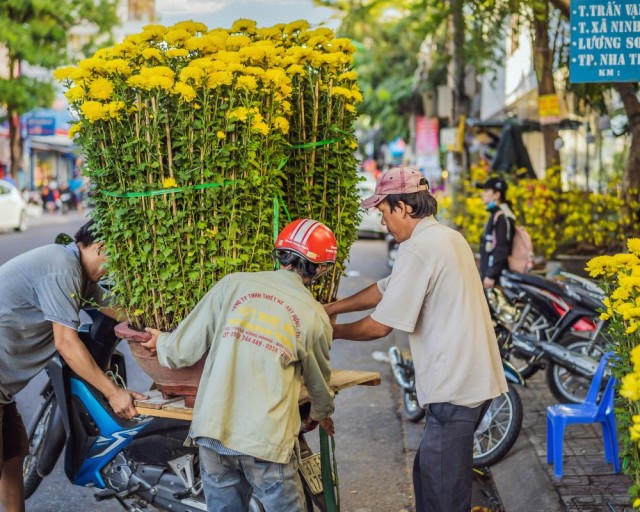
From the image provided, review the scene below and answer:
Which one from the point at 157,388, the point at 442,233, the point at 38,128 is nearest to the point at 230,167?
the point at 442,233

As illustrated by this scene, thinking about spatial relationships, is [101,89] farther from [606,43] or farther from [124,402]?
[606,43]

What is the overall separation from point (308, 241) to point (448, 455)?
3.60 feet

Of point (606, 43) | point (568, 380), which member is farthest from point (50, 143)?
point (606, 43)

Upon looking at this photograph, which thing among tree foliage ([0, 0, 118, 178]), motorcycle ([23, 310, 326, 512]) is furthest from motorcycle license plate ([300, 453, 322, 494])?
tree foliage ([0, 0, 118, 178])

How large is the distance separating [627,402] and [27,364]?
2.70m

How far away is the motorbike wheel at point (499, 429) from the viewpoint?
5.61 m

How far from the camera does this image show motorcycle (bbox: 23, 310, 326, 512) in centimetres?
402

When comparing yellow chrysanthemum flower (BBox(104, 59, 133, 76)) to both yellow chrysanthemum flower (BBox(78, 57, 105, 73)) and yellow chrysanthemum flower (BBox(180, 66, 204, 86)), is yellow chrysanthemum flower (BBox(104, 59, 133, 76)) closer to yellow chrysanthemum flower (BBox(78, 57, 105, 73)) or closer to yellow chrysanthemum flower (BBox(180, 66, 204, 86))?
yellow chrysanthemum flower (BBox(78, 57, 105, 73))

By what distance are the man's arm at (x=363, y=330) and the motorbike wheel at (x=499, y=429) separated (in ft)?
6.84

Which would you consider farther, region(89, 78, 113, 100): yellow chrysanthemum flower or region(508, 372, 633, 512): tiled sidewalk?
region(508, 372, 633, 512): tiled sidewalk

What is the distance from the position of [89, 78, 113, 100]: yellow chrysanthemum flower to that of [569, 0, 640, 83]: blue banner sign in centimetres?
296

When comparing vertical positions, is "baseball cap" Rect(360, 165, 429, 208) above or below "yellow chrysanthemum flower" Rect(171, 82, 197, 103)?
below

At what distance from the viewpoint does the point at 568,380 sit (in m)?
7.01

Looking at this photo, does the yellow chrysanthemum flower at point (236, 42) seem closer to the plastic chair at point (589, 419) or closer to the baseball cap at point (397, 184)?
the baseball cap at point (397, 184)
